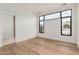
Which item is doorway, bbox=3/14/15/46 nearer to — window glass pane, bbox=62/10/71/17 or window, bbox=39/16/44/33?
window, bbox=39/16/44/33

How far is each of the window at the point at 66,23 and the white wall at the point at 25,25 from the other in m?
0.55

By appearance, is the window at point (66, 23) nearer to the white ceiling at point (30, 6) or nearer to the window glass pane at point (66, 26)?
the window glass pane at point (66, 26)

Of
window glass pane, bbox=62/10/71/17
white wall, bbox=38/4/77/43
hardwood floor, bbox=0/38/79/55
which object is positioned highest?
window glass pane, bbox=62/10/71/17

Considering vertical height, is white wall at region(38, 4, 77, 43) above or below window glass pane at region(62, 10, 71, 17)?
below

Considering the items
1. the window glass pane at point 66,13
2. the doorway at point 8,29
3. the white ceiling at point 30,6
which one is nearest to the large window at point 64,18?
the window glass pane at point 66,13

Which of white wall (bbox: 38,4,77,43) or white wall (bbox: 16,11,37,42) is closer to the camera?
white wall (bbox: 38,4,77,43)

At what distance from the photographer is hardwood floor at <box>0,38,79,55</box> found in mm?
1673

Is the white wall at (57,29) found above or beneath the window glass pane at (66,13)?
beneath

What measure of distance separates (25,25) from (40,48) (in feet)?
1.79

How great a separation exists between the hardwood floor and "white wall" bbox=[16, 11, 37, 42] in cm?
12

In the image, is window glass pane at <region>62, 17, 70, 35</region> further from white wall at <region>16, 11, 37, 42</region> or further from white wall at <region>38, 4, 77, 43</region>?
white wall at <region>16, 11, 37, 42</region>

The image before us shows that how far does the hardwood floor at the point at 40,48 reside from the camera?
167 centimetres

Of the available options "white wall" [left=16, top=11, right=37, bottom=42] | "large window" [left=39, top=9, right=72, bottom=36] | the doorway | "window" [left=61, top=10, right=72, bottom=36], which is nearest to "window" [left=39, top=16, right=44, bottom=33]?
"large window" [left=39, top=9, right=72, bottom=36]

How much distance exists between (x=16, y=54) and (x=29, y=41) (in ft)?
1.11
